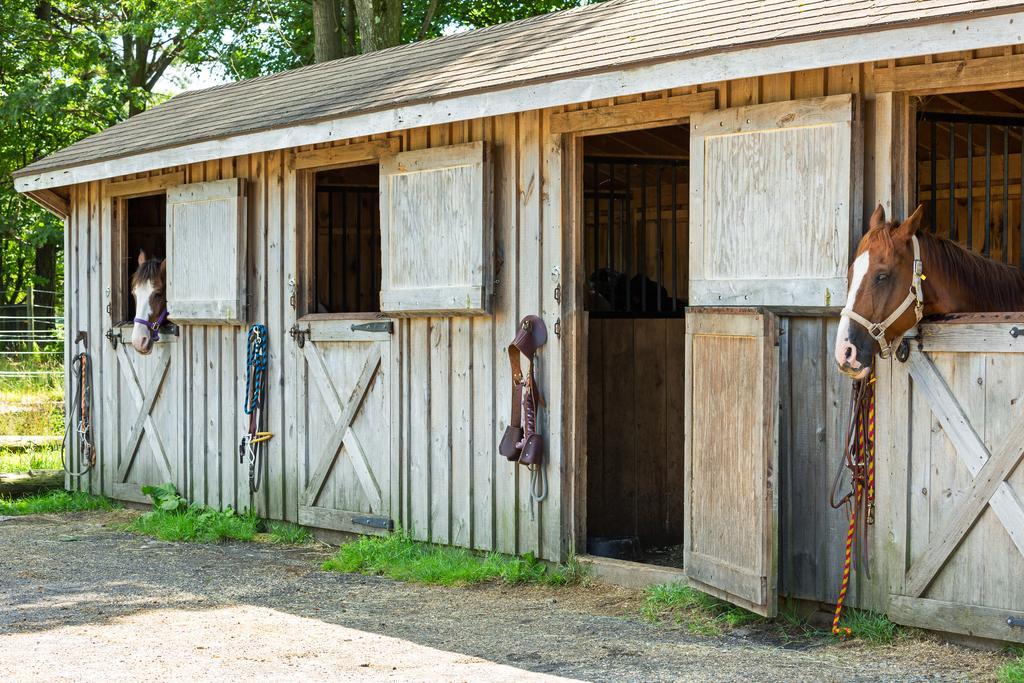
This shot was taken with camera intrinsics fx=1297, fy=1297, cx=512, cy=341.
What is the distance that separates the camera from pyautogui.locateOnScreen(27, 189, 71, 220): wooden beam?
36.9 ft

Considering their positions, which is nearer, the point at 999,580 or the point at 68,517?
the point at 999,580

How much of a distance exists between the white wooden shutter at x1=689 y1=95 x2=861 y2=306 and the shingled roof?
1.34 feet

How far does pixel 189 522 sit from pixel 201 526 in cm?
13

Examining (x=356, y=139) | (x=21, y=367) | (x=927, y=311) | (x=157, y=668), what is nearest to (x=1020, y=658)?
(x=927, y=311)

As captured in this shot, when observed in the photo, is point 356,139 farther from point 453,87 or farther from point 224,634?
point 224,634

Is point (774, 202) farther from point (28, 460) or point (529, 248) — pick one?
point (28, 460)

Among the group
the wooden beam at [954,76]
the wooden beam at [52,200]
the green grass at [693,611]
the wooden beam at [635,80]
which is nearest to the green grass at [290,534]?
the wooden beam at [635,80]

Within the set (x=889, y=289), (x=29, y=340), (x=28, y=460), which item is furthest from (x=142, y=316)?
(x=29, y=340)

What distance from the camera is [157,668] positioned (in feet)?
17.3

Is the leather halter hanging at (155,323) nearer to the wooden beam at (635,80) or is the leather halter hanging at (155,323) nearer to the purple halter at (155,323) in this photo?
the purple halter at (155,323)

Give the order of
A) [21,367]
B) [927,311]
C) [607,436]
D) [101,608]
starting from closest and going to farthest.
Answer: [927,311]
[101,608]
[607,436]
[21,367]

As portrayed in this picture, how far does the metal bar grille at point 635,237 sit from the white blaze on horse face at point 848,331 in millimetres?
2897

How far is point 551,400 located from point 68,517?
16.7 ft

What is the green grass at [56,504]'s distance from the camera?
1072 centimetres
